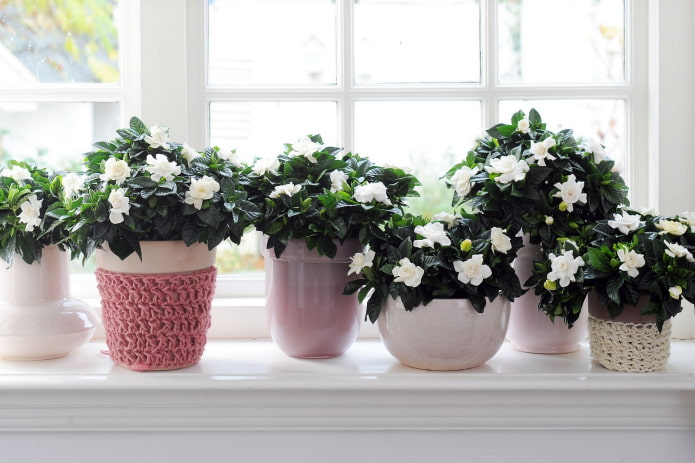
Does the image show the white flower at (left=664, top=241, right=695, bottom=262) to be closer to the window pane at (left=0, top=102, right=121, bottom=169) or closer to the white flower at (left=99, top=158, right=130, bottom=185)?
the white flower at (left=99, top=158, right=130, bottom=185)

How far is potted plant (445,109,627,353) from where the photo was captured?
4.12 ft

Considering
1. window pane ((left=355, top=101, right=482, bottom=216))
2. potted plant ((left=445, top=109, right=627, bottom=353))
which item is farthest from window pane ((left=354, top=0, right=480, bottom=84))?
potted plant ((left=445, top=109, right=627, bottom=353))

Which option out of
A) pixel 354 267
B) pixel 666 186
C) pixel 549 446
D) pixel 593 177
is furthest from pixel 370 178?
pixel 666 186

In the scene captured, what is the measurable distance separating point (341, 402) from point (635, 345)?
0.55 m

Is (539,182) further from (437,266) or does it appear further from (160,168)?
(160,168)

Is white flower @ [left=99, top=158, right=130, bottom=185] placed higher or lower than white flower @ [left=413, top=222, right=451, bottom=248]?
higher

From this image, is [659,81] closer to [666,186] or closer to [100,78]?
[666,186]

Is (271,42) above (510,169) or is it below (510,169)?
above

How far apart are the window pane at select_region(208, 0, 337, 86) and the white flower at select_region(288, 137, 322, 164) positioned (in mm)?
347

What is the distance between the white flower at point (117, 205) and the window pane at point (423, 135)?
633mm

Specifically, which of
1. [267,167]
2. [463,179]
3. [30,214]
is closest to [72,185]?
[30,214]

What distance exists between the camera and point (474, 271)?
1182 millimetres

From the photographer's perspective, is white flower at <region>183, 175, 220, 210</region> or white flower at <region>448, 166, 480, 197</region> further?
white flower at <region>448, 166, 480, 197</region>

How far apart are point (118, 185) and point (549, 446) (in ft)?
3.04
